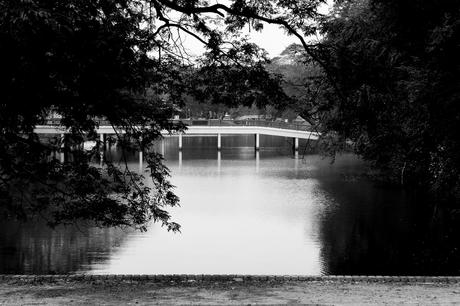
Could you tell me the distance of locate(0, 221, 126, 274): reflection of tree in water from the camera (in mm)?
16125

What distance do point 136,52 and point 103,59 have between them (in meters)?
2.12

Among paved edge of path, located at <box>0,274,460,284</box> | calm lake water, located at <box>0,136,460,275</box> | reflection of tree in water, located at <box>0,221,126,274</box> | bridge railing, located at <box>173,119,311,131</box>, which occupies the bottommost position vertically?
calm lake water, located at <box>0,136,460,275</box>

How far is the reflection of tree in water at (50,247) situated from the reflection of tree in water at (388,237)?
606 centimetres

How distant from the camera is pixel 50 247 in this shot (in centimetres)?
1834

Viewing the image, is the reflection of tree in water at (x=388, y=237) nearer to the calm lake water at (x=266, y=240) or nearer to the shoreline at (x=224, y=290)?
the calm lake water at (x=266, y=240)

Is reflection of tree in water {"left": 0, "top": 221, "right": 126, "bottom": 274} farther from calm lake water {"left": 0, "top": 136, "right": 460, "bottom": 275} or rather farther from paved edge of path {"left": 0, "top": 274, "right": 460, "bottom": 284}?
paved edge of path {"left": 0, "top": 274, "right": 460, "bottom": 284}

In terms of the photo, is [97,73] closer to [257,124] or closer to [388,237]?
[388,237]

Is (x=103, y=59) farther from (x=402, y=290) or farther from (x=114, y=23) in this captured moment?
(x=402, y=290)

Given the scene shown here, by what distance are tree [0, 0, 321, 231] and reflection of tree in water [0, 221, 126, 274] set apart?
14.6 feet

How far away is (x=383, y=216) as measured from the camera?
2484 cm

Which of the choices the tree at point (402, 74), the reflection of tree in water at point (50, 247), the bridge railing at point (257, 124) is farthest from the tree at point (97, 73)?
the bridge railing at point (257, 124)

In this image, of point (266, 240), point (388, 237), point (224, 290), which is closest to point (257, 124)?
point (266, 240)

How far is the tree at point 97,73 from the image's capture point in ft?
26.0

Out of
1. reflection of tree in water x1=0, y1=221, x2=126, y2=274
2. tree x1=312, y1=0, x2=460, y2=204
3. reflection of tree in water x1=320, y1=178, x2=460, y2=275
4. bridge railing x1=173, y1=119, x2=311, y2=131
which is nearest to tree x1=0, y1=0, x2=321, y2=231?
tree x1=312, y1=0, x2=460, y2=204
